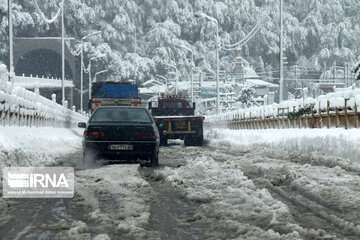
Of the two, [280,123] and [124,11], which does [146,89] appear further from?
[280,123]

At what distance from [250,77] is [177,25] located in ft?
56.6

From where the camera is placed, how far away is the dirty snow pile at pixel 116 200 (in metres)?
6.36

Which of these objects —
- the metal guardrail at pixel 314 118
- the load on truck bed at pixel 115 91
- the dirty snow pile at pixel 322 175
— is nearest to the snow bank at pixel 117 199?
the dirty snow pile at pixel 322 175

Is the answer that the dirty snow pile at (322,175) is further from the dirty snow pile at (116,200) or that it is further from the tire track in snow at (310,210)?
the dirty snow pile at (116,200)

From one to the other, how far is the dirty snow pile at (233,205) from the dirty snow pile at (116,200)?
0.56m

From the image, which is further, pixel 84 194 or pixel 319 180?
pixel 319 180

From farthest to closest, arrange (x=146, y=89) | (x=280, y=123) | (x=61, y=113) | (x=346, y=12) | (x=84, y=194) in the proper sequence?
1. (x=346, y=12)
2. (x=146, y=89)
3. (x=61, y=113)
4. (x=280, y=123)
5. (x=84, y=194)

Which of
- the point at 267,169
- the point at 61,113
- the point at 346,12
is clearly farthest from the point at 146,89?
the point at 267,169

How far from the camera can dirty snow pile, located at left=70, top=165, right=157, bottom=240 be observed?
636cm

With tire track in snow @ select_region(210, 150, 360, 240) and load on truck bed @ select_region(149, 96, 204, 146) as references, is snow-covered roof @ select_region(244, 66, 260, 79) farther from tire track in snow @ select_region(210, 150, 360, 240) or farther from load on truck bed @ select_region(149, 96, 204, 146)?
tire track in snow @ select_region(210, 150, 360, 240)

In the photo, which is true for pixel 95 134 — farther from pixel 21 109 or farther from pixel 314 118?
pixel 314 118

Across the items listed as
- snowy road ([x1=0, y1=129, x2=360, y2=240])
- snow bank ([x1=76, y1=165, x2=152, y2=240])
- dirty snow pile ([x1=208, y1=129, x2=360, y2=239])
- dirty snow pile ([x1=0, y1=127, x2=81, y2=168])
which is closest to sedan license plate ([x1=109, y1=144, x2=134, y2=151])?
dirty snow pile ([x1=0, y1=127, x2=81, y2=168])

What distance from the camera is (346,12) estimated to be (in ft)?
469

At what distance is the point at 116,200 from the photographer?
816 cm
